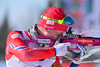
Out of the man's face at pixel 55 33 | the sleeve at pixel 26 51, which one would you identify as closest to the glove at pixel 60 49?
the sleeve at pixel 26 51

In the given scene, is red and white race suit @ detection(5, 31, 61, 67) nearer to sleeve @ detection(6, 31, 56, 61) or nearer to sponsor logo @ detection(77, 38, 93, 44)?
sleeve @ detection(6, 31, 56, 61)

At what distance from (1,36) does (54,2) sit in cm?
357

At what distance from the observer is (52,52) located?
161 cm

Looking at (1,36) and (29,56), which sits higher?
(29,56)

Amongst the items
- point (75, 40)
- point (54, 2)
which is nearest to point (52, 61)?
point (75, 40)

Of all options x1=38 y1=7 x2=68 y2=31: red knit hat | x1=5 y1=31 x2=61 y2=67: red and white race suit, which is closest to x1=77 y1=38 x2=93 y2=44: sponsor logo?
x1=38 y1=7 x2=68 y2=31: red knit hat

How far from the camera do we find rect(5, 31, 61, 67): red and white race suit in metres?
1.55

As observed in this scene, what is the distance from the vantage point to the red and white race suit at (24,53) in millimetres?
1549

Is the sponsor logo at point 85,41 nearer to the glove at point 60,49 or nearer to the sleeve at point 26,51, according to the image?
the glove at point 60,49

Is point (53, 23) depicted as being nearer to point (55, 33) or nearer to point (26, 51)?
point (55, 33)

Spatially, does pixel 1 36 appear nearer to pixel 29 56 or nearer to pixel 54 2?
pixel 54 2

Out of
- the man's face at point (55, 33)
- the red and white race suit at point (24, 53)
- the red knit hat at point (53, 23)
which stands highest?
the red knit hat at point (53, 23)

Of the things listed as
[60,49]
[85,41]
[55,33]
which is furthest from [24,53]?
[85,41]

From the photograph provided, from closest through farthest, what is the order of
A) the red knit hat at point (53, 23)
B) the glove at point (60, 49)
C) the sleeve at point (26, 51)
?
the sleeve at point (26, 51) < the glove at point (60, 49) < the red knit hat at point (53, 23)
